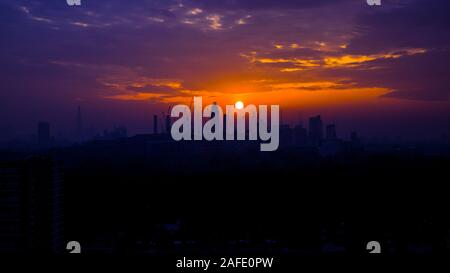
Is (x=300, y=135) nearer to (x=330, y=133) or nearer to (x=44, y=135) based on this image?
(x=330, y=133)

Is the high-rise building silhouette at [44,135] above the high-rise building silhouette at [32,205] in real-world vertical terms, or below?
above

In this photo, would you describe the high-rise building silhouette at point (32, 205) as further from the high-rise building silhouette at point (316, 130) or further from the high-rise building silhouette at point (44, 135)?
the high-rise building silhouette at point (316, 130)

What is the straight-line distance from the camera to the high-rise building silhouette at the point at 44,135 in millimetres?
4895

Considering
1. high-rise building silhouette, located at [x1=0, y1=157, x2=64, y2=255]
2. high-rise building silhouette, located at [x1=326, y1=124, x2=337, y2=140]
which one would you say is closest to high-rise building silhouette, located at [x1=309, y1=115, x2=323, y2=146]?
high-rise building silhouette, located at [x1=326, y1=124, x2=337, y2=140]

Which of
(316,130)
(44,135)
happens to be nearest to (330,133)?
(316,130)

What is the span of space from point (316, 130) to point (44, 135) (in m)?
3.21

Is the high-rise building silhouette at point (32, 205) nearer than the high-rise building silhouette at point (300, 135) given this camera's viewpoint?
Yes

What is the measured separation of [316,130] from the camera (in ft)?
17.9

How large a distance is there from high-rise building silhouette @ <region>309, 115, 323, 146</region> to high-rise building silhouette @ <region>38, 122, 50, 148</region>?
9.93ft

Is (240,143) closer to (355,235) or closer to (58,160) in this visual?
(355,235)

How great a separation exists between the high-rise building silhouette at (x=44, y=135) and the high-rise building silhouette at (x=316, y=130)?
9.93ft

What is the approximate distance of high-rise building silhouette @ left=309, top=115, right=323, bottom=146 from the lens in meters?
5.27

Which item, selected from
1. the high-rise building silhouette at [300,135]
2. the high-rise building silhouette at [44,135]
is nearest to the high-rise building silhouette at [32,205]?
the high-rise building silhouette at [44,135]
